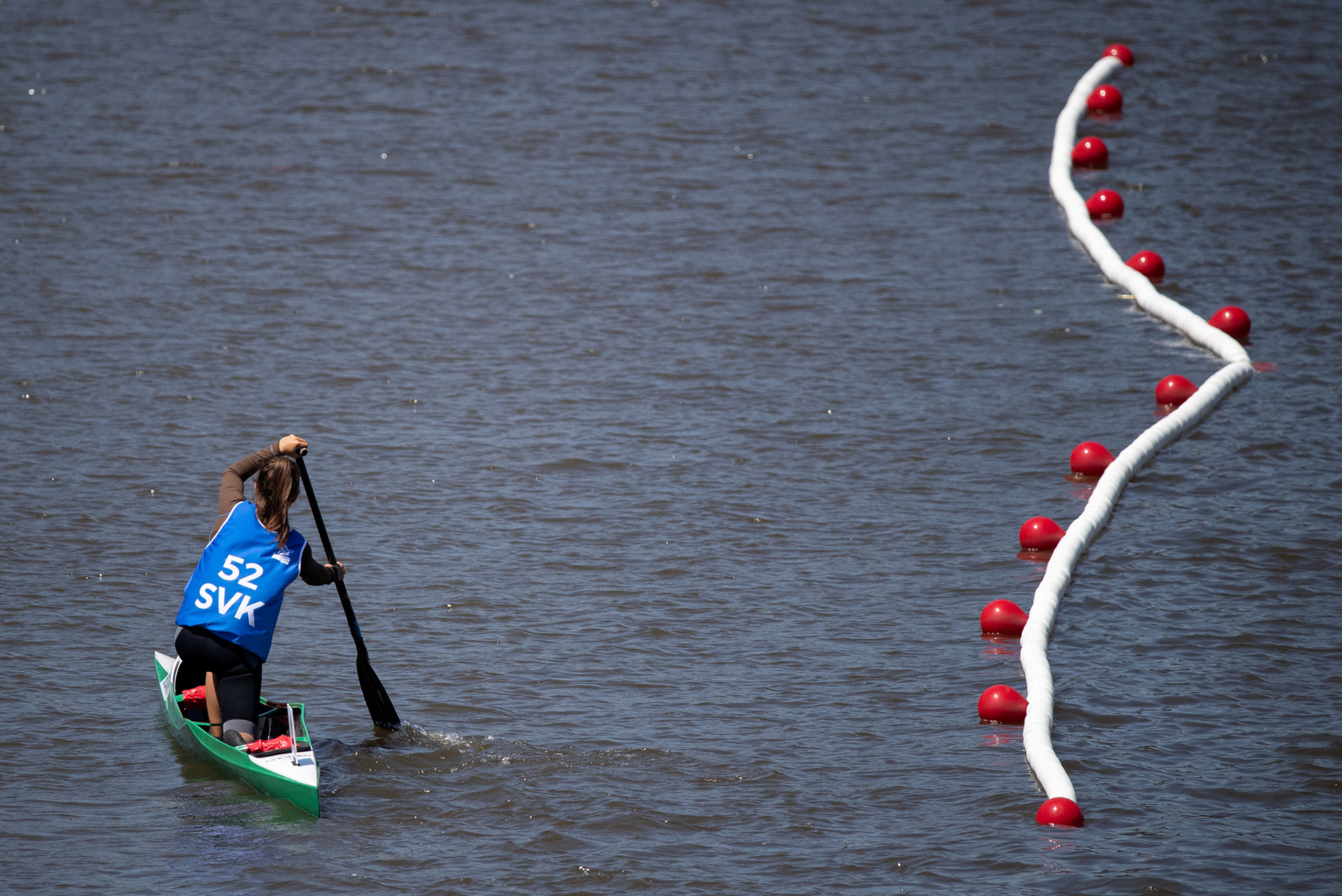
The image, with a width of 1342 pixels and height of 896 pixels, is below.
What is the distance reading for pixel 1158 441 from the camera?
1068 cm

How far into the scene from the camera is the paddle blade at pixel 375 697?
7215 mm

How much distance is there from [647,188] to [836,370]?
4.89m

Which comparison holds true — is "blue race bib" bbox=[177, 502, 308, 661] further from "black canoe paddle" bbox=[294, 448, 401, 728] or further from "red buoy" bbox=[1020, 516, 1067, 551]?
"red buoy" bbox=[1020, 516, 1067, 551]

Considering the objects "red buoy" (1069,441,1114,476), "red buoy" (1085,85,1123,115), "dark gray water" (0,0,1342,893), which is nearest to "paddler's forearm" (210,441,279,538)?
"dark gray water" (0,0,1342,893)

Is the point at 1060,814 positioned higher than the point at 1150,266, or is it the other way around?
the point at 1150,266

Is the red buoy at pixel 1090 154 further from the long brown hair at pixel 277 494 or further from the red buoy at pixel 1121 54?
the long brown hair at pixel 277 494

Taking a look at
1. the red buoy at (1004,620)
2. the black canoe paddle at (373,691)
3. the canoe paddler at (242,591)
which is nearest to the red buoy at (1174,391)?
the red buoy at (1004,620)

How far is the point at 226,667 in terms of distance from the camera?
6680 millimetres

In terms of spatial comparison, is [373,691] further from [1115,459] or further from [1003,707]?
→ [1115,459]

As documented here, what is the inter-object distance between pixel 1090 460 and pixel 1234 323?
297 cm

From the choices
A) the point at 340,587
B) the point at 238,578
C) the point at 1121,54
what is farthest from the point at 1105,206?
the point at 238,578

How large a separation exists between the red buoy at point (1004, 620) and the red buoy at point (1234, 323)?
527 centimetres

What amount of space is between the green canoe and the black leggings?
165mm

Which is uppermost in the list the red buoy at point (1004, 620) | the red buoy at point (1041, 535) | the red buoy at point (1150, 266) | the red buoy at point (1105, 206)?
the red buoy at point (1105, 206)
